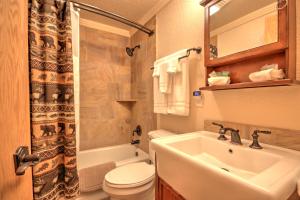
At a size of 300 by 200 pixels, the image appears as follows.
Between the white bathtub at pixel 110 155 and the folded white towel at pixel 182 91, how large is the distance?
98 centimetres

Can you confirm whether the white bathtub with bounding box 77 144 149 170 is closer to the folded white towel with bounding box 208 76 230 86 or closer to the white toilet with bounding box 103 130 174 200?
the white toilet with bounding box 103 130 174 200

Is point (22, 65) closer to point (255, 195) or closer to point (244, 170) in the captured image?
point (255, 195)

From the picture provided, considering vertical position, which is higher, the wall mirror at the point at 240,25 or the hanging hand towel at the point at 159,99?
the wall mirror at the point at 240,25

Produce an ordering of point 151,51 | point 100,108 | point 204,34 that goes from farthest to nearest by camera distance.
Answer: point 100,108, point 151,51, point 204,34

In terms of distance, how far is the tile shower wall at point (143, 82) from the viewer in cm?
204

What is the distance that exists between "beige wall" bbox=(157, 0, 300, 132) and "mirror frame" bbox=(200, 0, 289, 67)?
0.39 ft

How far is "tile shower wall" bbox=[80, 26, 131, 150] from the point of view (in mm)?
2230

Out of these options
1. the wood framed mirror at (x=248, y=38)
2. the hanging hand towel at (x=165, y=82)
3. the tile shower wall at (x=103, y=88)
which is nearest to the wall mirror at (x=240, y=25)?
the wood framed mirror at (x=248, y=38)

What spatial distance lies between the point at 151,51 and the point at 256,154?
5.51 ft

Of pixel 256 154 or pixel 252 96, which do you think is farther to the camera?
pixel 252 96

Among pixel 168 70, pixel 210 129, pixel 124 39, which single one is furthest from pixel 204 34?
pixel 124 39

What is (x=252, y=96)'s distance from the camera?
0.95 m

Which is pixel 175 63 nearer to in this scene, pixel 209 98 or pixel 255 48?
pixel 209 98

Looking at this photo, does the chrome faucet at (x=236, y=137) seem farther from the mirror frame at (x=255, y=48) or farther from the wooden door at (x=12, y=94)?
the wooden door at (x=12, y=94)
